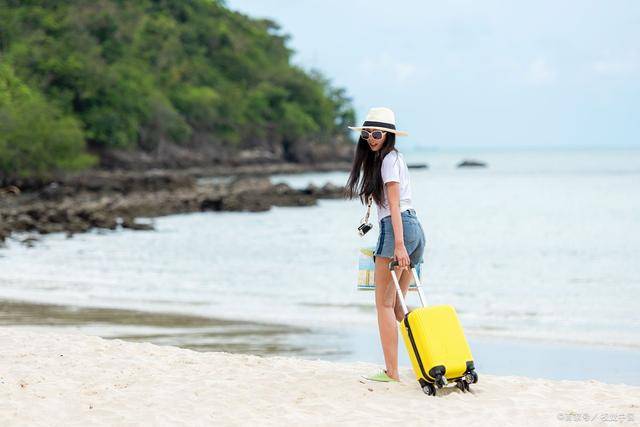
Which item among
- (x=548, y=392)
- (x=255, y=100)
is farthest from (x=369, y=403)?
(x=255, y=100)

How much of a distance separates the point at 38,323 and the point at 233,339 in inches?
101

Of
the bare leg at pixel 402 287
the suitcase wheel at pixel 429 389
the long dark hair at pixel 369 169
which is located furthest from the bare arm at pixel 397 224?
the suitcase wheel at pixel 429 389

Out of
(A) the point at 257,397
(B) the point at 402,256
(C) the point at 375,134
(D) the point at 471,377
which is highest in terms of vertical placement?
(C) the point at 375,134

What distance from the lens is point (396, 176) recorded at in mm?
6109

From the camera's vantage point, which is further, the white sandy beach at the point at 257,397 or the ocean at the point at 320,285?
the ocean at the point at 320,285

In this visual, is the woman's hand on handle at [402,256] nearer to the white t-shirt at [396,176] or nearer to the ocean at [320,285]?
the white t-shirt at [396,176]

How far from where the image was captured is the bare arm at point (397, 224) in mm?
6055

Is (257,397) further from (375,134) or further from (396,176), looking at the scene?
(375,134)

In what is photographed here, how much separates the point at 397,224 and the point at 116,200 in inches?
1391


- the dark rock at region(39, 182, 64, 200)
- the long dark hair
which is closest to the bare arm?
the long dark hair

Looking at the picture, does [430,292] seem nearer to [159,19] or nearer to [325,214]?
[325,214]

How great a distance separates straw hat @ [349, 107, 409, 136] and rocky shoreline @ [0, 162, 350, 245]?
20.3 meters

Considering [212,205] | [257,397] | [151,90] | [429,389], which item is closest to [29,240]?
[212,205]

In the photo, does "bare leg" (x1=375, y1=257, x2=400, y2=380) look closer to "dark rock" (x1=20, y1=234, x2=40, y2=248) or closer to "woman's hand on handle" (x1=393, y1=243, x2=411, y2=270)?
"woman's hand on handle" (x1=393, y1=243, x2=411, y2=270)
